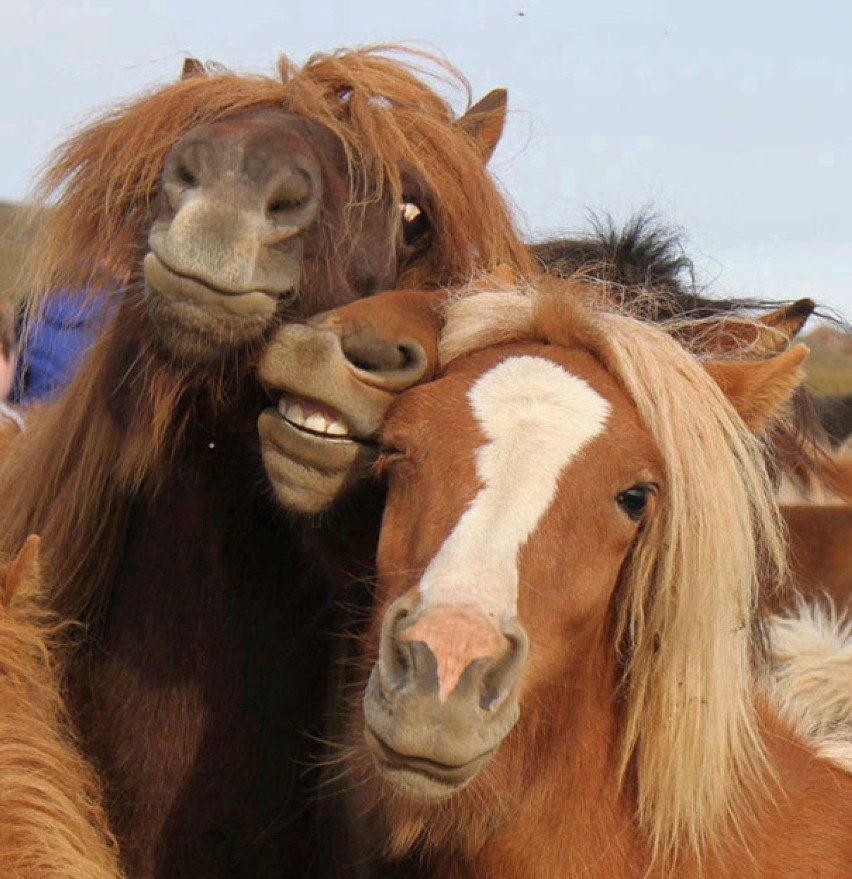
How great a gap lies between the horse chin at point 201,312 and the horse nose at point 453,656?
74 centimetres

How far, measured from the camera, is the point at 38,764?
2531 millimetres

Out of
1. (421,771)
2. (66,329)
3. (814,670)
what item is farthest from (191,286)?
(814,670)

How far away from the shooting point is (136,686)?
3209 millimetres

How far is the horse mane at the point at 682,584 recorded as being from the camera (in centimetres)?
270

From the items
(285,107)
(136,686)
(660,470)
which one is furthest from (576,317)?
(136,686)

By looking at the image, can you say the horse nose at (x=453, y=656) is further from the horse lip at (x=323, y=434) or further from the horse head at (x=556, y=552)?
the horse lip at (x=323, y=434)

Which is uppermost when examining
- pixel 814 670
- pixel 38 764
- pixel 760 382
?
pixel 760 382

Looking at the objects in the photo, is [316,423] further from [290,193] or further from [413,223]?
[413,223]

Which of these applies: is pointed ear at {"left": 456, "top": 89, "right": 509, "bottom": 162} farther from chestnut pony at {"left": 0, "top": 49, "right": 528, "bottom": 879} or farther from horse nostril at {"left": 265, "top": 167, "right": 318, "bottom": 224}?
horse nostril at {"left": 265, "top": 167, "right": 318, "bottom": 224}

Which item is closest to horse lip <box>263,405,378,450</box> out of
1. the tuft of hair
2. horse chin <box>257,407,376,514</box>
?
horse chin <box>257,407,376,514</box>

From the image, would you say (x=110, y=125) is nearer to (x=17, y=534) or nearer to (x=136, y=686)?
(x=17, y=534)

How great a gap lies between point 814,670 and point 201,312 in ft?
7.76

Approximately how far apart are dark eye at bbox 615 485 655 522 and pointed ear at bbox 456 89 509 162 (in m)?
1.27

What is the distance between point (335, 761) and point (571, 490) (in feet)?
2.56
